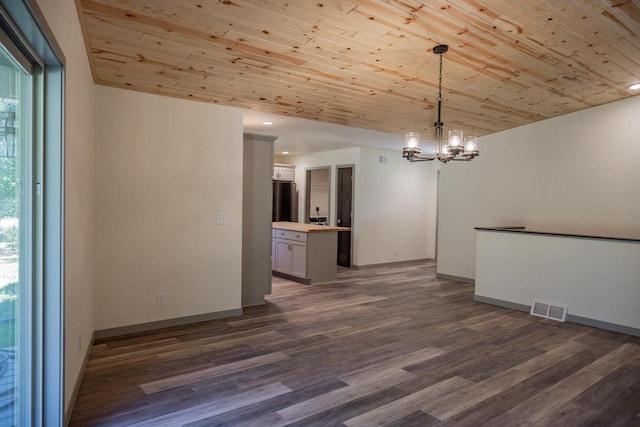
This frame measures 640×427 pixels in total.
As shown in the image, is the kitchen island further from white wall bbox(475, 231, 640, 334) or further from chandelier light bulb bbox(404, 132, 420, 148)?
chandelier light bulb bbox(404, 132, 420, 148)

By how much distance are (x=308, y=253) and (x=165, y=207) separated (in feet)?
9.14

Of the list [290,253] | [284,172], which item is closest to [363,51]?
[290,253]

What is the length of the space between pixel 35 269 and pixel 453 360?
10.2 feet

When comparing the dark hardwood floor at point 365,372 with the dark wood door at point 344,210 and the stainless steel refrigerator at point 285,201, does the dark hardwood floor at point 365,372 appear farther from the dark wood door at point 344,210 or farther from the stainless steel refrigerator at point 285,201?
the stainless steel refrigerator at point 285,201

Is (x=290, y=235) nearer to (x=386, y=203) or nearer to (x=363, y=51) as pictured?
(x=386, y=203)

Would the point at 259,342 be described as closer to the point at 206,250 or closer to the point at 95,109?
the point at 206,250

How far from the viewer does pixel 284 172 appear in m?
9.23

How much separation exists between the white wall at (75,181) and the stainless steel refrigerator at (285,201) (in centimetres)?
551

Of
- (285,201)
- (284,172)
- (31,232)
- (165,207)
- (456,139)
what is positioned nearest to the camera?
(31,232)

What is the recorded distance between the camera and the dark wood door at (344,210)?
26.4 feet

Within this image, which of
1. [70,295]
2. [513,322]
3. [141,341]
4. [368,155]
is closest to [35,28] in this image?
[70,295]

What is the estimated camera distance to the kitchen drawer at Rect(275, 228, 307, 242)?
6.35 metres

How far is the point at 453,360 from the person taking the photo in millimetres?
3396

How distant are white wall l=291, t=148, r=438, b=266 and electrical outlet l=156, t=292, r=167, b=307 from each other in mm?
4432
